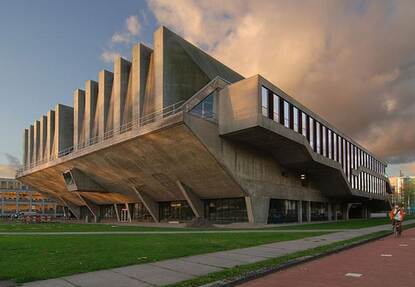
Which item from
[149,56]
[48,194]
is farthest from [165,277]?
[48,194]

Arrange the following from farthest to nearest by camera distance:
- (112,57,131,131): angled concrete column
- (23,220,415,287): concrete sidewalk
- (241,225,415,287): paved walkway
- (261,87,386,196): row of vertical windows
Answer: (112,57,131,131): angled concrete column
(261,87,386,196): row of vertical windows
(241,225,415,287): paved walkway
(23,220,415,287): concrete sidewalk

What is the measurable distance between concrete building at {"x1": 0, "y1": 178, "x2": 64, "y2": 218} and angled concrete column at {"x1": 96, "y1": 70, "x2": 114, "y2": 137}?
95449mm

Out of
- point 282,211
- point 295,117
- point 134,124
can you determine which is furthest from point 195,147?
point 282,211

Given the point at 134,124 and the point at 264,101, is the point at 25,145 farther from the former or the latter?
the point at 264,101

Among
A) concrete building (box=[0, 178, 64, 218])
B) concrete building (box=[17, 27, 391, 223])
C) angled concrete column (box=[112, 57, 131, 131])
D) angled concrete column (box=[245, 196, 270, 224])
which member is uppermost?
angled concrete column (box=[112, 57, 131, 131])

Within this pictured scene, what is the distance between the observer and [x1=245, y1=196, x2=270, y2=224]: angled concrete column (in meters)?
40.6

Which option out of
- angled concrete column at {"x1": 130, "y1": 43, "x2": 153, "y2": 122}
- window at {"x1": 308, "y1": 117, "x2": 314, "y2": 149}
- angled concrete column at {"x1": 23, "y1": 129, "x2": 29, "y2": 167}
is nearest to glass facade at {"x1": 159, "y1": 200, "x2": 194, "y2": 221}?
angled concrete column at {"x1": 130, "y1": 43, "x2": 153, "y2": 122}

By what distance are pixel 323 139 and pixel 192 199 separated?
20.6m

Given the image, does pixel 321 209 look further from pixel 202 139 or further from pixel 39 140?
pixel 39 140

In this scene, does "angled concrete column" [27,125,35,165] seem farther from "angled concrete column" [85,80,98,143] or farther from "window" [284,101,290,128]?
"window" [284,101,290,128]

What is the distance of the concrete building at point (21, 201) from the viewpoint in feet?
→ 468

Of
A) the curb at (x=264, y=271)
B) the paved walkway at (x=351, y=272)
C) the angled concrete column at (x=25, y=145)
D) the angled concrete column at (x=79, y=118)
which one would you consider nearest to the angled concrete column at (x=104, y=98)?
the angled concrete column at (x=79, y=118)

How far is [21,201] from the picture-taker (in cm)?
14600

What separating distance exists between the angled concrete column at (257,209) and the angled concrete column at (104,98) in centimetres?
2380
